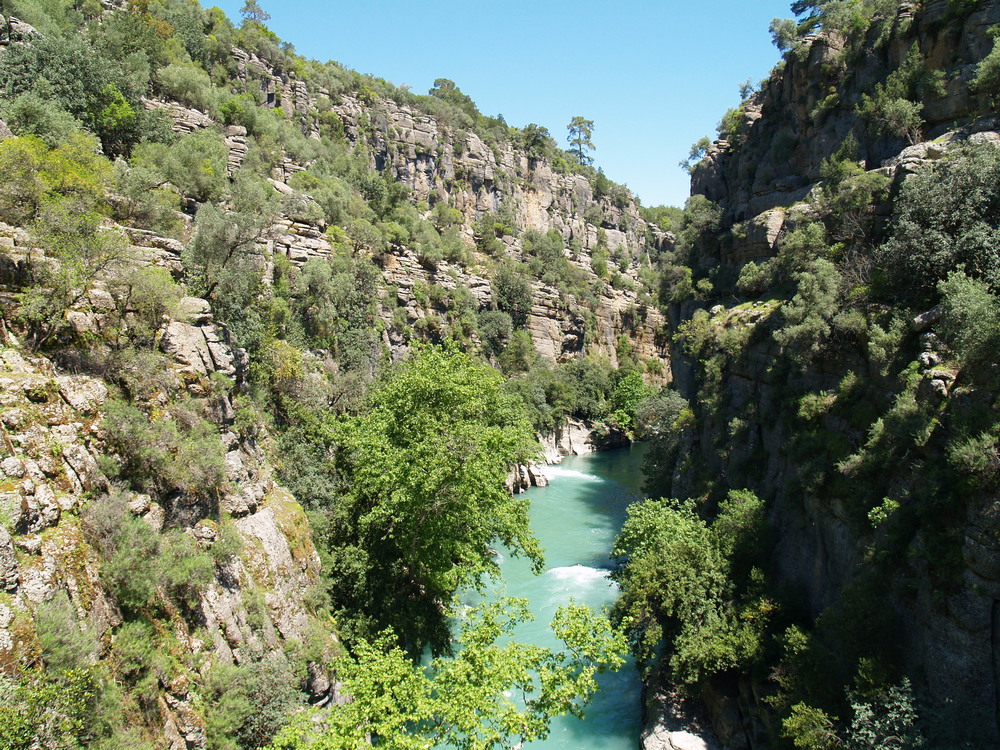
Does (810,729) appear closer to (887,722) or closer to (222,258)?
(887,722)

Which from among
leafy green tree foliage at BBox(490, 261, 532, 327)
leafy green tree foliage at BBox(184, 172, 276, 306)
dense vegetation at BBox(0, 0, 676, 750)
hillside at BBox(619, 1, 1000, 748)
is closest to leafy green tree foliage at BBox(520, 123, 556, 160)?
leafy green tree foliage at BBox(490, 261, 532, 327)

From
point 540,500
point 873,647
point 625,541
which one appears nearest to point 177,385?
point 625,541

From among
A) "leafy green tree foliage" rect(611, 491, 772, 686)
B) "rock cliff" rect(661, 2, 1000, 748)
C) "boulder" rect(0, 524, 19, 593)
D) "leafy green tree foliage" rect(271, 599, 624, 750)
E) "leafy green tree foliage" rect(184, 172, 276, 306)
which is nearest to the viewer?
"boulder" rect(0, 524, 19, 593)

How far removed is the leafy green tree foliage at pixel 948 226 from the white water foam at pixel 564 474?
31.5 meters

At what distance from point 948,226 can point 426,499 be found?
16.6 m

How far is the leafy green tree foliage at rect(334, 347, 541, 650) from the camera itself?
17.2 meters

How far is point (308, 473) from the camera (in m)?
19.7

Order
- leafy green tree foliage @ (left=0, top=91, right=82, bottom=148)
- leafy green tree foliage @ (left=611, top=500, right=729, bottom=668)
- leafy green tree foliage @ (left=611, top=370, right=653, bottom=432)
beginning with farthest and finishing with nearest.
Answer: leafy green tree foliage @ (left=611, top=370, right=653, bottom=432) < leafy green tree foliage @ (left=0, top=91, right=82, bottom=148) < leafy green tree foliage @ (left=611, top=500, right=729, bottom=668)

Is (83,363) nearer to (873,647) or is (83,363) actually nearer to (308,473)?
(308,473)

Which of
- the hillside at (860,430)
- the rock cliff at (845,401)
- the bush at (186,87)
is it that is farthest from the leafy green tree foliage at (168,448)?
the bush at (186,87)

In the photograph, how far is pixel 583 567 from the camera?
2677 centimetres

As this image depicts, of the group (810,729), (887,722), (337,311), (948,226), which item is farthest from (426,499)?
(337,311)

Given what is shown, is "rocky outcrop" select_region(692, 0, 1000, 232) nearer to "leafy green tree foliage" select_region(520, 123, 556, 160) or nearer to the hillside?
the hillside

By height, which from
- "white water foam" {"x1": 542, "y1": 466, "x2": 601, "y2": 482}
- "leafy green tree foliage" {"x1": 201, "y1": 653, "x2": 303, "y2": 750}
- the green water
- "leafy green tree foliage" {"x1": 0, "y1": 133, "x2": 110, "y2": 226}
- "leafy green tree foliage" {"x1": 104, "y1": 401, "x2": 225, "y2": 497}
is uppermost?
"leafy green tree foliage" {"x1": 0, "y1": 133, "x2": 110, "y2": 226}
